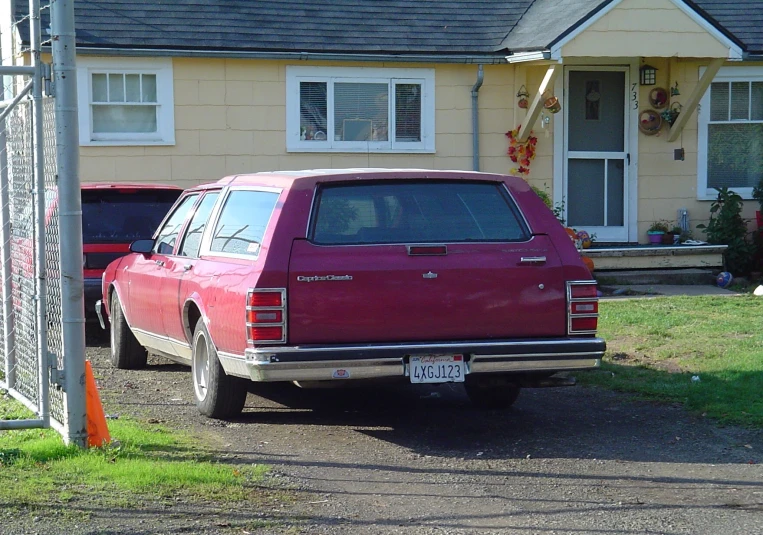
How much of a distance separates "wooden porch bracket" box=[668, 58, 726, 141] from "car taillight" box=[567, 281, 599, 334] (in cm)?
890

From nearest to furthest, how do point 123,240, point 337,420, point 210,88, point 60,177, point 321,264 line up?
point 60,177 → point 321,264 → point 337,420 → point 123,240 → point 210,88

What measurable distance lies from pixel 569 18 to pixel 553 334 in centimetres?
862

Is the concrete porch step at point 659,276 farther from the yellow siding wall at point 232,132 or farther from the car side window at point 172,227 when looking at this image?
the car side window at point 172,227

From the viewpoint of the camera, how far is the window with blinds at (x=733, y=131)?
51.8ft

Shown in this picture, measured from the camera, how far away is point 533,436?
22.8 feet

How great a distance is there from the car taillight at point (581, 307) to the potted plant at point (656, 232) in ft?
29.7

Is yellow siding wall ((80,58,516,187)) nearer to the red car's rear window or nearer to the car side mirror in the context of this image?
the red car's rear window

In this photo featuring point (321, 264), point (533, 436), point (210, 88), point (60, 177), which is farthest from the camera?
point (210, 88)

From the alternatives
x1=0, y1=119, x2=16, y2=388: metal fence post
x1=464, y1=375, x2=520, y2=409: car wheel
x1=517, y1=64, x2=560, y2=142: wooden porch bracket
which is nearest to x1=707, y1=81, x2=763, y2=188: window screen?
x1=517, y1=64, x2=560, y2=142: wooden porch bracket

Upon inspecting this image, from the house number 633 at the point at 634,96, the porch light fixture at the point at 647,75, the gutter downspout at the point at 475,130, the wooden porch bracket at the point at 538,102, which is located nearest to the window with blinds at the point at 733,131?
the porch light fixture at the point at 647,75

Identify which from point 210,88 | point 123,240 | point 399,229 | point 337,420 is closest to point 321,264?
point 399,229

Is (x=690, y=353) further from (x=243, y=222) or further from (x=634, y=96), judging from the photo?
(x=634, y=96)

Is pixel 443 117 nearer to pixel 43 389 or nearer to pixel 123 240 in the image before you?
pixel 123 240

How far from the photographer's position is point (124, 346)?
931 cm
